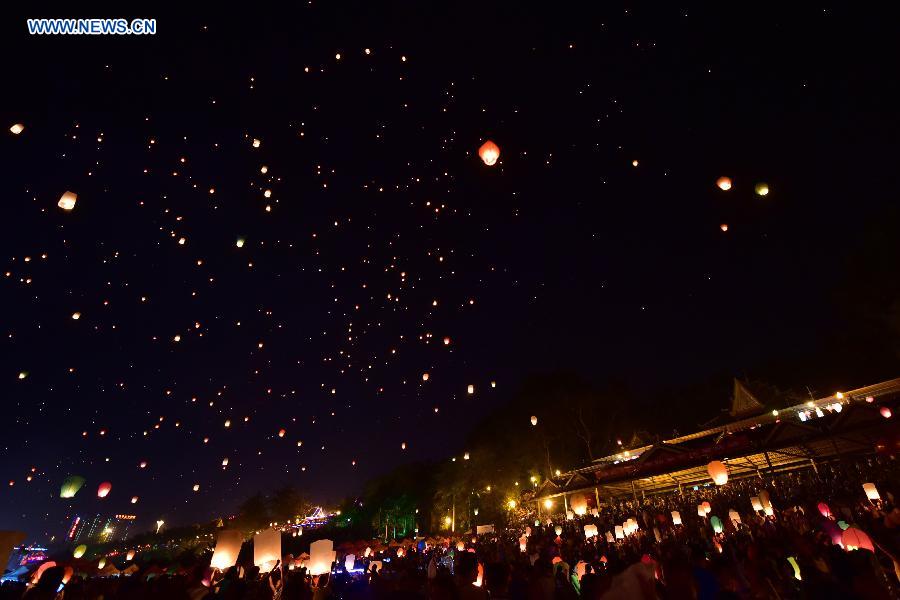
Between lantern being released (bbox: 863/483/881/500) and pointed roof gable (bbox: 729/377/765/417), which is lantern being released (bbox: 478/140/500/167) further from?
pointed roof gable (bbox: 729/377/765/417)

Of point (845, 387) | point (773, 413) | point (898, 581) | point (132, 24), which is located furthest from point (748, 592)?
point (845, 387)

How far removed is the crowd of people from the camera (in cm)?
335

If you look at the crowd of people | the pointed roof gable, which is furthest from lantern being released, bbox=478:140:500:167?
the pointed roof gable

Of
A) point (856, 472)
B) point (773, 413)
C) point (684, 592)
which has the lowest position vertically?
point (684, 592)

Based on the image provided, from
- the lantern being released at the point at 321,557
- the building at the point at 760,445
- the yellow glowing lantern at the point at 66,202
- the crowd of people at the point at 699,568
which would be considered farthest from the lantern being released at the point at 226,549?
the building at the point at 760,445

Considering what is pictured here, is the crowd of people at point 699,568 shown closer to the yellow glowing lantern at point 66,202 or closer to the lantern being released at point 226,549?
the lantern being released at point 226,549

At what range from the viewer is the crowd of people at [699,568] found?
132 inches

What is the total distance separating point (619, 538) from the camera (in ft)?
39.0

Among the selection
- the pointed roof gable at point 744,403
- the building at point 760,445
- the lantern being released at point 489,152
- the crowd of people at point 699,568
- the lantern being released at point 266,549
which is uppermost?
the lantern being released at point 489,152

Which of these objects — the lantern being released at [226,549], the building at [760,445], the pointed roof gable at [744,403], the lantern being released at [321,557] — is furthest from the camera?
the pointed roof gable at [744,403]

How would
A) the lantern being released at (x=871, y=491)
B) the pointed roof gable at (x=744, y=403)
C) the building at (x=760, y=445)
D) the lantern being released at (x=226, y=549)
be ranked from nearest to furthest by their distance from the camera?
the lantern being released at (x=226, y=549) → the lantern being released at (x=871, y=491) → the building at (x=760, y=445) → the pointed roof gable at (x=744, y=403)

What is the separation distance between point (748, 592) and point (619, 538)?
8718mm

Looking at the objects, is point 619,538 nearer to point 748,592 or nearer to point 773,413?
point 748,592

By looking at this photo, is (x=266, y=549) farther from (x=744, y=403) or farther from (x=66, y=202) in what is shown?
(x=744, y=403)
